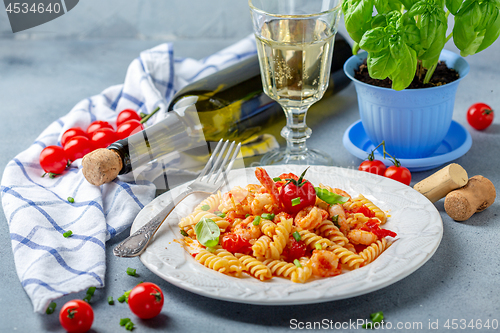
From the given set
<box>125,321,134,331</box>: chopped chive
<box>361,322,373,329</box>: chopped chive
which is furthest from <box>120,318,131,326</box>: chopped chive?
<box>361,322,373,329</box>: chopped chive

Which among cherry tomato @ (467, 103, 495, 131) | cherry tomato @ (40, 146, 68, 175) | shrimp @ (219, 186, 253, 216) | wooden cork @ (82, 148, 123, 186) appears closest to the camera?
shrimp @ (219, 186, 253, 216)

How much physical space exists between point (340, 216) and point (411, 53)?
89 centimetres

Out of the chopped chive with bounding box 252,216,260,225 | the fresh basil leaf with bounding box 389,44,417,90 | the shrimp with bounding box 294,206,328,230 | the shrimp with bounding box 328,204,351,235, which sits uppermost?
the fresh basil leaf with bounding box 389,44,417,90

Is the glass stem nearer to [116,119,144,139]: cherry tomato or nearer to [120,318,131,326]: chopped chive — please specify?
[116,119,144,139]: cherry tomato

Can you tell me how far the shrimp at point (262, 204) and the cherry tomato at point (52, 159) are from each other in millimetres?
1199

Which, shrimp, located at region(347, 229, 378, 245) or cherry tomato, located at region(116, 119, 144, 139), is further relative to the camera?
cherry tomato, located at region(116, 119, 144, 139)

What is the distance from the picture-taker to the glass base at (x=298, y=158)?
8.96 feet

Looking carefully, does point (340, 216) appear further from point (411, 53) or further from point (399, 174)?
point (411, 53)

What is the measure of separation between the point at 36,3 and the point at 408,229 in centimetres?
414

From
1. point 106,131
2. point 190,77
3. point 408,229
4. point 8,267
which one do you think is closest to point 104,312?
point 8,267

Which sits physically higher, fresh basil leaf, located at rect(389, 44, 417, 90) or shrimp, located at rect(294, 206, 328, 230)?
fresh basil leaf, located at rect(389, 44, 417, 90)

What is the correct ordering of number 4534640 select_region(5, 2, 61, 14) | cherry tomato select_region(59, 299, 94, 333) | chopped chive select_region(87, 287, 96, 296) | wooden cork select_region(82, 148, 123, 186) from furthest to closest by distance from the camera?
number 4534640 select_region(5, 2, 61, 14)
wooden cork select_region(82, 148, 123, 186)
chopped chive select_region(87, 287, 96, 296)
cherry tomato select_region(59, 299, 94, 333)

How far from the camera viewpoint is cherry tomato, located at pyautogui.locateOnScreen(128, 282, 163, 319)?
1649mm

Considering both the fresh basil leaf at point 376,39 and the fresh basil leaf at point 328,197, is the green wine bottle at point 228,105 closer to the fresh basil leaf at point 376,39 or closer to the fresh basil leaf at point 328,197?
the fresh basil leaf at point 376,39
